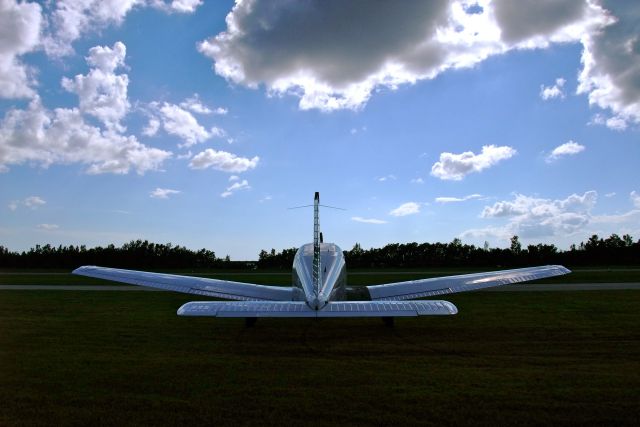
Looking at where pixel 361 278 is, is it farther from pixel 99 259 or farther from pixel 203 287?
pixel 99 259

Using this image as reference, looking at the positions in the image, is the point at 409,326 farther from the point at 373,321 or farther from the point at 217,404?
the point at 217,404

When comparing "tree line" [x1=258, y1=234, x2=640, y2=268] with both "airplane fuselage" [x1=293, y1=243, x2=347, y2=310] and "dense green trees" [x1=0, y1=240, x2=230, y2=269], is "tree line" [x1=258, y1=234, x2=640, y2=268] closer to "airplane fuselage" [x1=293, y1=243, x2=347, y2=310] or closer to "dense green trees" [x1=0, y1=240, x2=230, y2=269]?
"dense green trees" [x1=0, y1=240, x2=230, y2=269]

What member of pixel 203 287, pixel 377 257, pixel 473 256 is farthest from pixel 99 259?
pixel 203 287

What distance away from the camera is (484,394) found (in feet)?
18.3

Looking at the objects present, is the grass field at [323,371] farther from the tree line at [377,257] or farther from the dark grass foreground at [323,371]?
the tree line at [377,257]

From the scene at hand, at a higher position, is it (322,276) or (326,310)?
(322,276)

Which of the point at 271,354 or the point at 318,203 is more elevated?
the point at 318,203

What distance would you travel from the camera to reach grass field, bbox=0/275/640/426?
195 inches

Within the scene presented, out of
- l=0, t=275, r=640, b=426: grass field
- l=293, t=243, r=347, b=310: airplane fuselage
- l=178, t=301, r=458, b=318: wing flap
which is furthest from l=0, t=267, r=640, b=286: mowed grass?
l=178, t=301, r=458, b=318: wing flap

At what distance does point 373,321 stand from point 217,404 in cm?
769

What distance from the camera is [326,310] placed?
27.5 feet

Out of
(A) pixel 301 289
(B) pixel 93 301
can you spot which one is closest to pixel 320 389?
(A) pixel 301 289

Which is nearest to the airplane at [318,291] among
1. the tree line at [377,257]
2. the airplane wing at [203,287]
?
the airplane wing at [203,287]

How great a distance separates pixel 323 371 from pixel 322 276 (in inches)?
148
